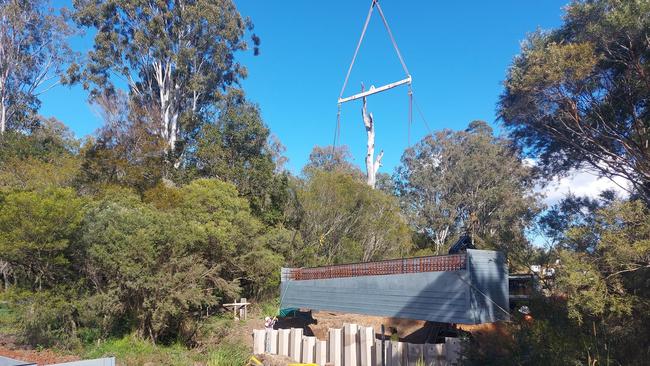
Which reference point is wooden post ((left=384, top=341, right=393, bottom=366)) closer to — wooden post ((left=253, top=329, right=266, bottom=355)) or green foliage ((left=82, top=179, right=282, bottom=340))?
wooden post ((left=253, top=329, right=266, bottom=355))

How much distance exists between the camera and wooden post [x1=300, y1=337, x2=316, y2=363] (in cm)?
1169

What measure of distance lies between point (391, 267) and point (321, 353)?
2.58 metres

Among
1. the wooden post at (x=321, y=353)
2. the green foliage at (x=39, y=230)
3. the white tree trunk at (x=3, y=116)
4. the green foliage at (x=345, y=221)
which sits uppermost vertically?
the white tree trunk at (x=3, y=116)

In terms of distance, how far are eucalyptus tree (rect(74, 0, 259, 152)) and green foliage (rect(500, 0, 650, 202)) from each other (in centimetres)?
2107

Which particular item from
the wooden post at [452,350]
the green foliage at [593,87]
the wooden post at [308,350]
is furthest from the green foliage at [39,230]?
the green foliage at [593,87]

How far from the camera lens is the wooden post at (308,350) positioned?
1169 centimetres

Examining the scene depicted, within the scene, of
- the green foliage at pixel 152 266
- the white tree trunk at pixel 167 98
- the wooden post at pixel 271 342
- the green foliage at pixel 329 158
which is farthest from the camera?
the green foliage at pixel 329 158

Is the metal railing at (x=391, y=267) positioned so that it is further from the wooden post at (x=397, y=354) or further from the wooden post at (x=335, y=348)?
the wooden post at (x=335, y=348)

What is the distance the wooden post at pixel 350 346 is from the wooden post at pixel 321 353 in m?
0.63

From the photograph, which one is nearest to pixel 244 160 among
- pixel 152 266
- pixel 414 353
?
pixel 152 266

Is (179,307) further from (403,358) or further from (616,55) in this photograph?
(616,55)

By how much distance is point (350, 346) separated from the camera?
1078cm

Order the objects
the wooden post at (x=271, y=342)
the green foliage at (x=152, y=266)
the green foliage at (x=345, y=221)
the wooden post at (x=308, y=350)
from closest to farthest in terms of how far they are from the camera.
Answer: the wooden post at (x=308, y=350)
the wooden post at (x=271, y=342)
the green foliage at (x=152, y=266)
the green foliage at (x=345, y=221)

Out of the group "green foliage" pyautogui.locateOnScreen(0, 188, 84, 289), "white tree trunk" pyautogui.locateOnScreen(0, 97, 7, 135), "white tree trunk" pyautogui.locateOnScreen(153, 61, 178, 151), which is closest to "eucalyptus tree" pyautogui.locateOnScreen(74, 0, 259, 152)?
"white tree trunk" pyautogui.locateOnScreen(153, 61, 178, 151)
